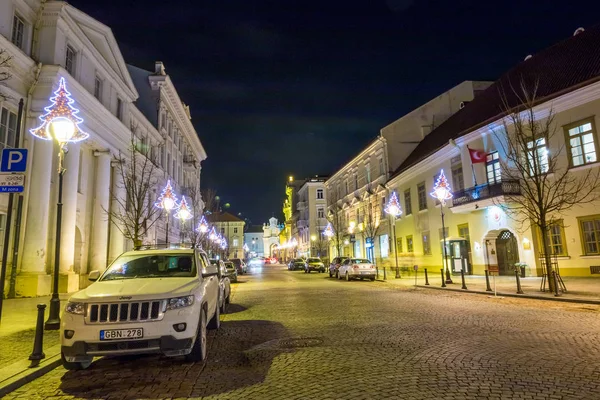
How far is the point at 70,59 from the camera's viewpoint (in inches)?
814

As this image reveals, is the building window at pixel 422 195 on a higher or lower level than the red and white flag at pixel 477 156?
lower

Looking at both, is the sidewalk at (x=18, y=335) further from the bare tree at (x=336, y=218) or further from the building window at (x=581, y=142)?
the bare tree at (x=336, y=218)

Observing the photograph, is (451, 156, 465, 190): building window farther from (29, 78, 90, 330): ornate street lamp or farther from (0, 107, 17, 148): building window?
(0, 107, 17, 148): building window

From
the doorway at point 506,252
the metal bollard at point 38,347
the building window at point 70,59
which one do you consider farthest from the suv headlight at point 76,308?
the doorway at point 506,252

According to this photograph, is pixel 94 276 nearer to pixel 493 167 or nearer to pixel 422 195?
pixel 493 167

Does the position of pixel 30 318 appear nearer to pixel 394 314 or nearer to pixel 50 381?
pixel 50 381

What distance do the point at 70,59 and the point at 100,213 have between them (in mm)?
8564

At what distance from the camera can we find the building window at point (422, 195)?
105 ft

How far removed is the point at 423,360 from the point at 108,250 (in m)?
24.7

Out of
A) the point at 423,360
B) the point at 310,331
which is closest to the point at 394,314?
the point at 310,331

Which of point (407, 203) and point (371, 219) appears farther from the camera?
point (371, 219)

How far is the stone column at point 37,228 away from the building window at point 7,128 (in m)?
0.91

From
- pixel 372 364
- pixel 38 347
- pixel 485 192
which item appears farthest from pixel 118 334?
pixel 485 192

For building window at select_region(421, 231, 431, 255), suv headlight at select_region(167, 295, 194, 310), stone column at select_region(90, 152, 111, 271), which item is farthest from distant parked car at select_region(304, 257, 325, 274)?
suv headlight at select_region(167, 295, 194, 310)
